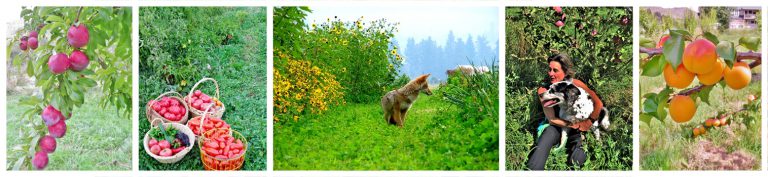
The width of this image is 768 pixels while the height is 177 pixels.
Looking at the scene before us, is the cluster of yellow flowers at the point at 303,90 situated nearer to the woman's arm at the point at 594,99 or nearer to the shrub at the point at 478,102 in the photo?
the shrub at the point at 478,102

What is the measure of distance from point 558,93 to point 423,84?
955 mm

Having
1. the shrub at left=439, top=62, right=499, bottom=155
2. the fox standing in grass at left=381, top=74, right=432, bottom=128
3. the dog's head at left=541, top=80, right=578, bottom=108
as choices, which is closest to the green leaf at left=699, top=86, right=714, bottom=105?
the dog's head at left=541, top=80, right=578, bottom=108

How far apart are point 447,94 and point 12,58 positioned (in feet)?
9.58

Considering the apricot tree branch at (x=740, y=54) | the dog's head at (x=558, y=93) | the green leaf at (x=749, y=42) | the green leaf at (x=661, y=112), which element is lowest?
the green leaf at (x=661, y=112)

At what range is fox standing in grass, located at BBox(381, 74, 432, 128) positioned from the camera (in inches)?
229

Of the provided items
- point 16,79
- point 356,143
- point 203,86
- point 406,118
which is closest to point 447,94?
point 406,118

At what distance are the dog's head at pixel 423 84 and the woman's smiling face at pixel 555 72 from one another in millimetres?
872

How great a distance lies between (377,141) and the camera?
5707 millimetres

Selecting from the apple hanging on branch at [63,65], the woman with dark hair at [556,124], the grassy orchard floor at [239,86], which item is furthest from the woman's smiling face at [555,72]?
the apple hanging on branch at [63,65]

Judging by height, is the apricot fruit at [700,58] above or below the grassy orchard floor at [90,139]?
above

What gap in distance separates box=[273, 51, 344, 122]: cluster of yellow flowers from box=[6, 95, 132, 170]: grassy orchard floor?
1.04 meters

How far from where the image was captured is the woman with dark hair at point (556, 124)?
5426 mm

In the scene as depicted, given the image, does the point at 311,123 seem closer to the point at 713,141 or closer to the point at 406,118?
the point at 406,118

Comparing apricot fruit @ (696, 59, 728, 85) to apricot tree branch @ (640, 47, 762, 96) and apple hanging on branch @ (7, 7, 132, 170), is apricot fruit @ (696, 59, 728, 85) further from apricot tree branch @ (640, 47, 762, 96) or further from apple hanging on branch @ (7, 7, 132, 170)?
apple hanging on branch @ (7, 7, 132, 170)
